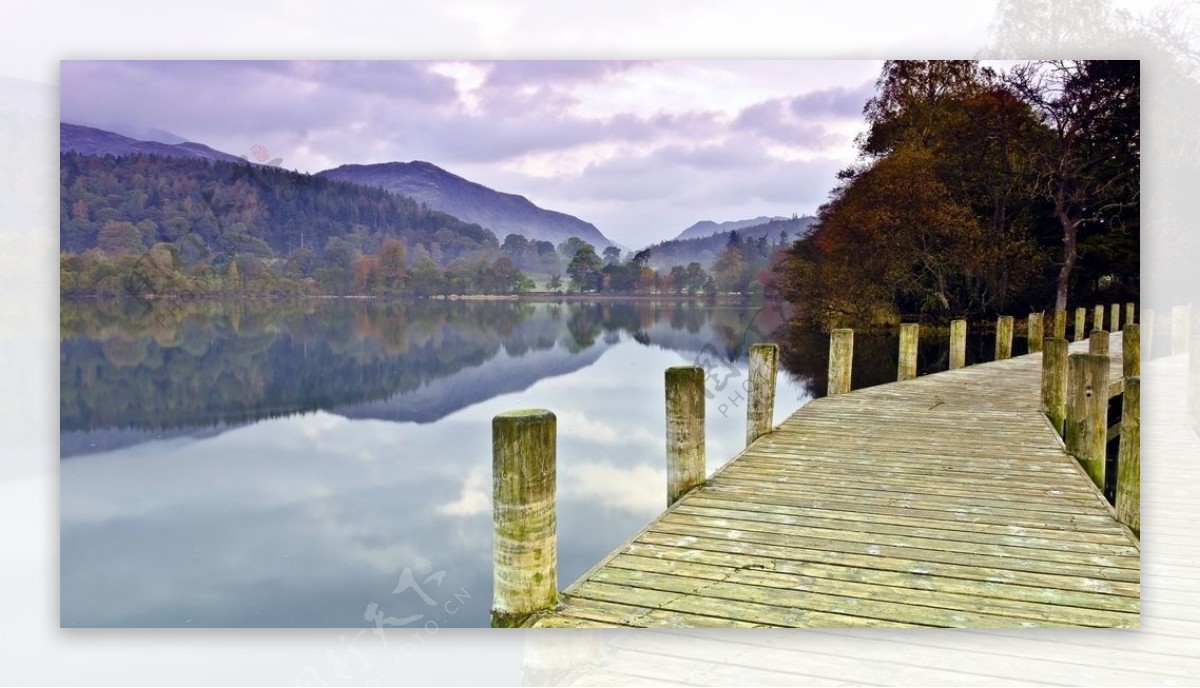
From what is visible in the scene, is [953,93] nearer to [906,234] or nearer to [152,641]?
[906,234]

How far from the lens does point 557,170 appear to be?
29.2 feet

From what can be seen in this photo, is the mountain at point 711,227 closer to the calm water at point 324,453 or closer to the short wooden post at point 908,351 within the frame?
the short wooden post at point 908,351

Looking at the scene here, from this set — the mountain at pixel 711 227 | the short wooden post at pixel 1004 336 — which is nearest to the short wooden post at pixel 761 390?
the mountain at pixel 711 227

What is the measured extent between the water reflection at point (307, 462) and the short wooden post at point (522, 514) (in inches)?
140

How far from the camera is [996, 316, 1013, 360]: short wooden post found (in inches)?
425

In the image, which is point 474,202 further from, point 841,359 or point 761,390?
point 761,390

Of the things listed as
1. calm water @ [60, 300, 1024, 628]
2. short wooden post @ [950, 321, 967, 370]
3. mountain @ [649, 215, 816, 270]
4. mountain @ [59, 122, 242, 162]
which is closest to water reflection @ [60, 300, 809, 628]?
calm water @ [60, 300, 1024, 628]

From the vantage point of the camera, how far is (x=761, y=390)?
238 inches

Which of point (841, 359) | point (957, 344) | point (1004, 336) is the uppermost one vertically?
point (1004, 336)

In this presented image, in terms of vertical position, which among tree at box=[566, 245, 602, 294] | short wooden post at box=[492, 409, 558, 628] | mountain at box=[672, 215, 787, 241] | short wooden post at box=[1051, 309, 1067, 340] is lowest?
short wooden post at box=[492, 409, 558, 628]

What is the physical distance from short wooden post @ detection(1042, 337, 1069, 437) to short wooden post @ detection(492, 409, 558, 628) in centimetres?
518

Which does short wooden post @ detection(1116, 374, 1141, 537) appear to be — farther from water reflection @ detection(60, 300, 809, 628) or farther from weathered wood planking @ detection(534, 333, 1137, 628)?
water reflection @ detection(60, 300, 809, 628)

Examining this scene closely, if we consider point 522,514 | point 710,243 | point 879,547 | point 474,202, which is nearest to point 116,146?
point 474,202

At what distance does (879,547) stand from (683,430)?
1.27 meters
